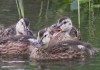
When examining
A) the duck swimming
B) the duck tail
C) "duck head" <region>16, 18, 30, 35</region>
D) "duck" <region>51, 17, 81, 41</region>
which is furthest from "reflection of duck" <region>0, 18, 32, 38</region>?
the duck tail

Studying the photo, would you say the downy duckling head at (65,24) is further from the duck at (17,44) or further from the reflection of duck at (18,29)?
the duck at (17,44)

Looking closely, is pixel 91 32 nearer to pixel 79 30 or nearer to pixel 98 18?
pixel 79 30

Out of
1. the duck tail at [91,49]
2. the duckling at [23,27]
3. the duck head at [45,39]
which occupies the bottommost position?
the duck tail at [91,49]

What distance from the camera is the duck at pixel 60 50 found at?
13.3 m

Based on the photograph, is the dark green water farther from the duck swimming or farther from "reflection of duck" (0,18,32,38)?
"reflection of duck" (0,18,32,38)

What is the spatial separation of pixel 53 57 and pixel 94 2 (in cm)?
596

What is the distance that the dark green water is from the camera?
12.2 meters

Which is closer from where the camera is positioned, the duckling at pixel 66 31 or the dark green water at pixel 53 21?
the dark green water at pixel 53 21

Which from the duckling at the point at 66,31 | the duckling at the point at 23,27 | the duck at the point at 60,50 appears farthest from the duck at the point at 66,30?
the duck at the point at 60,50

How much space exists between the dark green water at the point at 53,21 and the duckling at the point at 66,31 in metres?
0.21

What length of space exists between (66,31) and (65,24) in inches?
14.9

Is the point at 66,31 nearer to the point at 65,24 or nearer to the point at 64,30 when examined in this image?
the point at 64,30

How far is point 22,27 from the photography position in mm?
15141

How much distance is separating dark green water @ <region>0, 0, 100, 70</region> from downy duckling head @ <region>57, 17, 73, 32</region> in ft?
1.46
